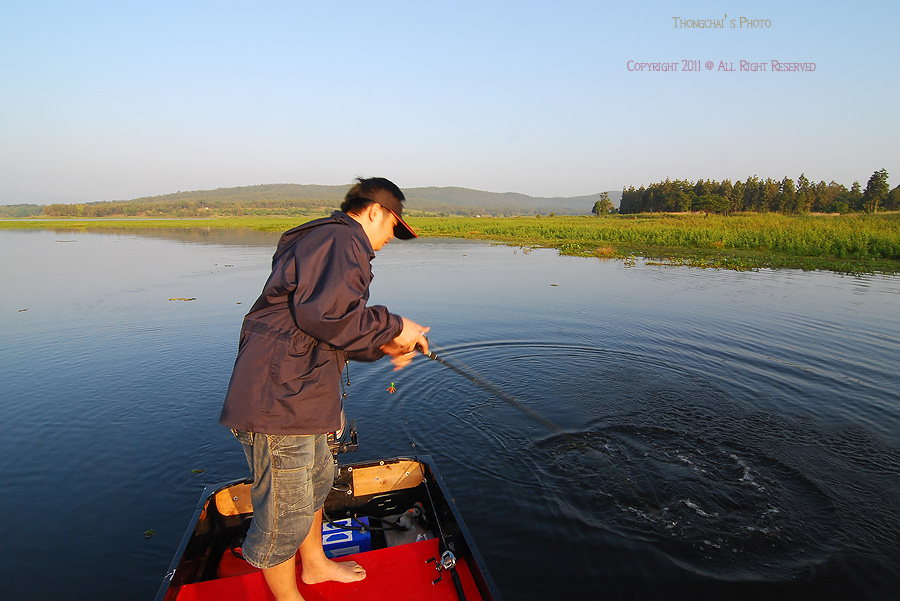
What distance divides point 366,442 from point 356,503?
7.26ft

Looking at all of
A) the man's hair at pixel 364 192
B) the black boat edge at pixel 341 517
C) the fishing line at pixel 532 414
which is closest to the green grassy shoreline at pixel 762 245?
the fishing line at pixel 532 414

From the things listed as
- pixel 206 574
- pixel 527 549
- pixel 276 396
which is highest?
pixel 276 396

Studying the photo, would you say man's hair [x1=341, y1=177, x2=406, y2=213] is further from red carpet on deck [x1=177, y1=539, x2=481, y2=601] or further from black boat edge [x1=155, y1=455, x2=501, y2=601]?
red carpet on deck [x1=177, y1=539, x2=481, y2=601]

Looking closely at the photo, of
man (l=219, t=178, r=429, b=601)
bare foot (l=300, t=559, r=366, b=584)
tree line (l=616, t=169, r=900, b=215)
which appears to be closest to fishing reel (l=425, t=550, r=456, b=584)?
bare foot (l=300, t=559, r=366, b=584)

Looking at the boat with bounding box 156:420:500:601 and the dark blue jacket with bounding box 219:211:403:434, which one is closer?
the dark blue jacket with bounding box 219:211:403:434

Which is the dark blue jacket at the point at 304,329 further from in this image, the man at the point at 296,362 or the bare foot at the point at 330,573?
the bare foot at the point at 330,573

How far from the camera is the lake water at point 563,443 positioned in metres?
4.09

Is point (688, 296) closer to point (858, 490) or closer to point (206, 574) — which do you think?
point (858, 490)

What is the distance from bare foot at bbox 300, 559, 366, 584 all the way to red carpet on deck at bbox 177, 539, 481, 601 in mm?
47

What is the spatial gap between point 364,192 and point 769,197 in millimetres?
80754

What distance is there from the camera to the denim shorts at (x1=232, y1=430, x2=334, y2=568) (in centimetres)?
247

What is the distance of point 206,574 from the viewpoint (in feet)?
10.9

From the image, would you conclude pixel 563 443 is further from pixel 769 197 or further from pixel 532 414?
pixel 769 197

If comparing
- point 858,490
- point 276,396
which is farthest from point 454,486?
point 858,490
